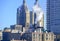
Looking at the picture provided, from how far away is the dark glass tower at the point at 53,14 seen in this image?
69.6 metres

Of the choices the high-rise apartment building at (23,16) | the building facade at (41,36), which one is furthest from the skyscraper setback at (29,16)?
the building facade at (41,36)

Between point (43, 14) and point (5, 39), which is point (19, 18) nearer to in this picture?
point (43, 14)

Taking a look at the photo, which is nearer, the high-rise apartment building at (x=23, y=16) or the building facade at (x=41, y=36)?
the building facade at (x=41, y=36)

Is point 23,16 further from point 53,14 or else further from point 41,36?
point 41,36

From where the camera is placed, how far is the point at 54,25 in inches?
2731

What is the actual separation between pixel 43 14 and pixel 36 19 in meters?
2.80

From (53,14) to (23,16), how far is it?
22.1ft

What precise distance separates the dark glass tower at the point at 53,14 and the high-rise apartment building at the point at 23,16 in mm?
4844

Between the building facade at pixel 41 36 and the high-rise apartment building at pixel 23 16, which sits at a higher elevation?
the high-rise apartment building at pixel 23 16

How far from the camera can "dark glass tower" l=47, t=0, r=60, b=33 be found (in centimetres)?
6962

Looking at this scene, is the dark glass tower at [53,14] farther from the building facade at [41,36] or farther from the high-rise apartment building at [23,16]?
the building facade at [41,36]

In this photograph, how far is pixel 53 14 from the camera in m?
71.2

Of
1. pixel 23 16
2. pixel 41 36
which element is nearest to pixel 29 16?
pixel 23 16

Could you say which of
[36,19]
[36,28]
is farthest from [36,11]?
[36,28]
